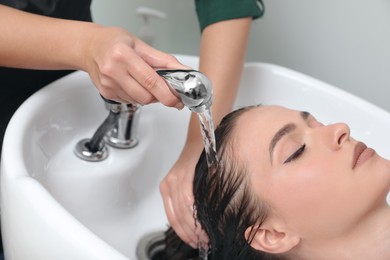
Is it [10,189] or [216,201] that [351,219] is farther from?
[10,189]

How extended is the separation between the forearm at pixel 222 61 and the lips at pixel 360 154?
0.88ft

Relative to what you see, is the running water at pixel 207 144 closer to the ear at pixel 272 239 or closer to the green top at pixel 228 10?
the ear at pixel 272 239

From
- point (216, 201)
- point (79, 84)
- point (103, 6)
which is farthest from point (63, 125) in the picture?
point (103, 6)

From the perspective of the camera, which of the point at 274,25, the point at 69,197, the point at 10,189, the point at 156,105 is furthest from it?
the point at 274,25

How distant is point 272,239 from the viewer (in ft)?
2.50

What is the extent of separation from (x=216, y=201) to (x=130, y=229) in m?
0.24

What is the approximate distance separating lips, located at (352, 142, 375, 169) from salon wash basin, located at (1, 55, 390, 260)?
8.1 inches

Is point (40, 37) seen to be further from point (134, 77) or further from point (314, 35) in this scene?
point (314, 35)

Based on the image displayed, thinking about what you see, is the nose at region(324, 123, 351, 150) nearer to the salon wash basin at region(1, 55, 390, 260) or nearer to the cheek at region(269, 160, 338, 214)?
the cheek at region(269, 160, 338, 214)

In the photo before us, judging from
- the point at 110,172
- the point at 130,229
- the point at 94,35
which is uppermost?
the point at 94,35

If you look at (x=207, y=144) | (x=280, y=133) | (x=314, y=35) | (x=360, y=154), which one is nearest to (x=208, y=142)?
(x=207, y=144)

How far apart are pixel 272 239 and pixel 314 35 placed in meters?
0.56

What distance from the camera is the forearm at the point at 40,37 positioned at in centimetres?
75

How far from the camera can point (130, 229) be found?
3.18 feet
